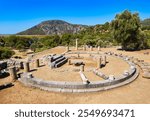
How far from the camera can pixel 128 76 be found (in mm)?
15820

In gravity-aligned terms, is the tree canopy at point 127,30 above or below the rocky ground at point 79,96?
above

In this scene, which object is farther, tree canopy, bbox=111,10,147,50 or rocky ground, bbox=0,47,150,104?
tree canopy, bbox=111,10,147,50

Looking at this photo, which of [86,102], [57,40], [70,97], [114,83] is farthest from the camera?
[57,40]

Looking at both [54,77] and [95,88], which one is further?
[54,77]

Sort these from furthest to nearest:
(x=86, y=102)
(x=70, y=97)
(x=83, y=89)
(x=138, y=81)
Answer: (x=138, y=81), (x=83, y=89), (x=70, y=97), (x=86, y=102)

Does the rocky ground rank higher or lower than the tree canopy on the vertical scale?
lower

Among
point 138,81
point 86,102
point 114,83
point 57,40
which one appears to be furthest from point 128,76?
point 57,40

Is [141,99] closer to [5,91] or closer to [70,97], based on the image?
[70,97]

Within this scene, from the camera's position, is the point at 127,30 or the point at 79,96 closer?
the point at 79,96

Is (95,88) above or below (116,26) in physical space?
below

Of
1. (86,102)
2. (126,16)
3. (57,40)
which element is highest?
(126,16)

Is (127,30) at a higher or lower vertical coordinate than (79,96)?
higher

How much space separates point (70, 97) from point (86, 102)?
1.35 metres

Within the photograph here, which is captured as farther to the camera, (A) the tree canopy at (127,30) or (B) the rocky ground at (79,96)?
(A) the tree canopy at (127,30)
